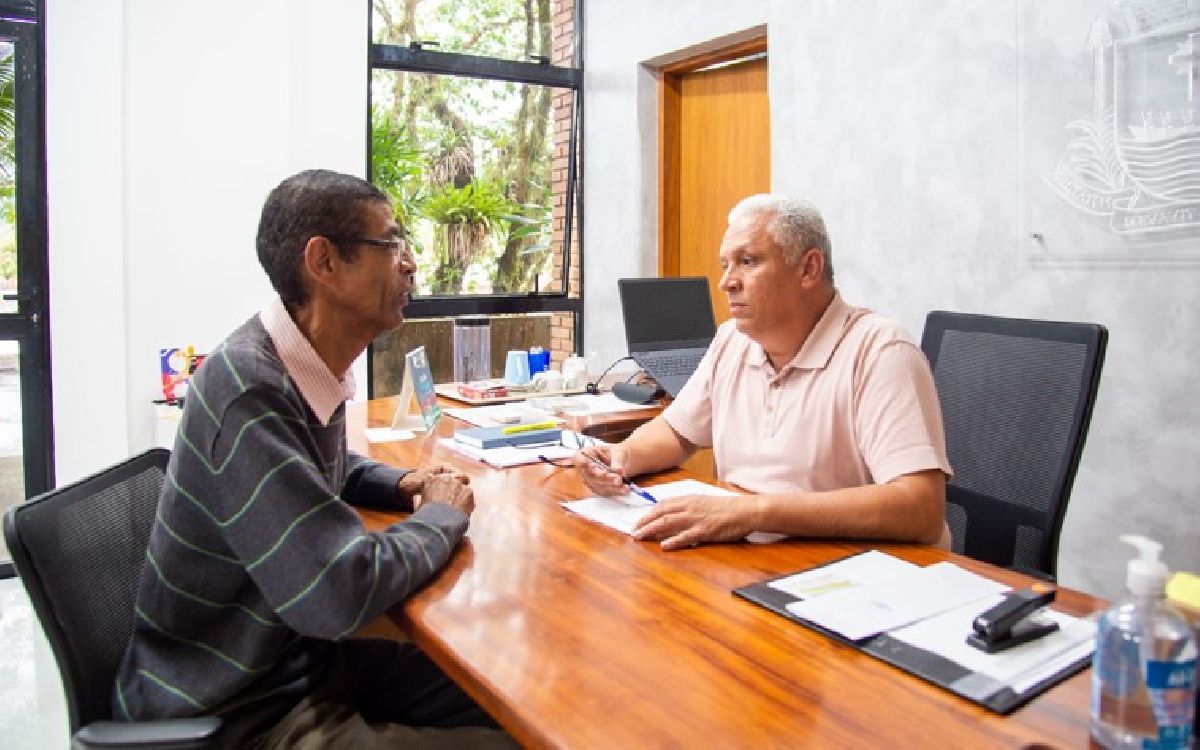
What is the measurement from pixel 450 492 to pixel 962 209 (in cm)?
233

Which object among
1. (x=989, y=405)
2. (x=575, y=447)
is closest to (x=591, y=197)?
(x=575, y=447)

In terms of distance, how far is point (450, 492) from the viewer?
5.53 ft

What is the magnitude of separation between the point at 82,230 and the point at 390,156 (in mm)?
1519

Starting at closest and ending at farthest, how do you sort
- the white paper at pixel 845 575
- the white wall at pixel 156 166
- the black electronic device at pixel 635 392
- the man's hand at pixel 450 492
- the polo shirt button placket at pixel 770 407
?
1. the white paper at pixel 845 575
2. the man's hand at pixel 450 492
3. the polo shirt button placket at pixel 770 407
4. the black electronic device at pixel 635 392
5. the white wall at pixel 156 166

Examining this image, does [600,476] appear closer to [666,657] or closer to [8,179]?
[666,657]

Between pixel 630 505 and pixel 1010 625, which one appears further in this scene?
pixel 630 505

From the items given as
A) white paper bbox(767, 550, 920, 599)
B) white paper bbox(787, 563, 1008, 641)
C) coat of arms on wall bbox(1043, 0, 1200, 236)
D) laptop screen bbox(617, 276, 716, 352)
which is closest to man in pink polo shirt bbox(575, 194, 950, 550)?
white paper bbox(767, 550, 920, 599)

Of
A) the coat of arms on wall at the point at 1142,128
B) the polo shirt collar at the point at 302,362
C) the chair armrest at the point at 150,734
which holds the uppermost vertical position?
the coat of arms on wall at the point at 1142,128

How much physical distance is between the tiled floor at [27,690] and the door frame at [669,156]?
322cm

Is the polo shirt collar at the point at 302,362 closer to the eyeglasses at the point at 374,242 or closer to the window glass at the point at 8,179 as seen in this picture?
the eyeglasses at the point at 374,242

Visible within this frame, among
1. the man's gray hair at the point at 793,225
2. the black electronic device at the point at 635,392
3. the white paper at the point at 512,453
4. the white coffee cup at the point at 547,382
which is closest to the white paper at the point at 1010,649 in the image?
the man's gray hair at the point at 793,225

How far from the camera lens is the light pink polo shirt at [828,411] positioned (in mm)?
1697

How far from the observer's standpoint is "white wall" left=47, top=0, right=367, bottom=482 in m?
3.75

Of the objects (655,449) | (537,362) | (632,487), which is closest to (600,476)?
(632,487)
